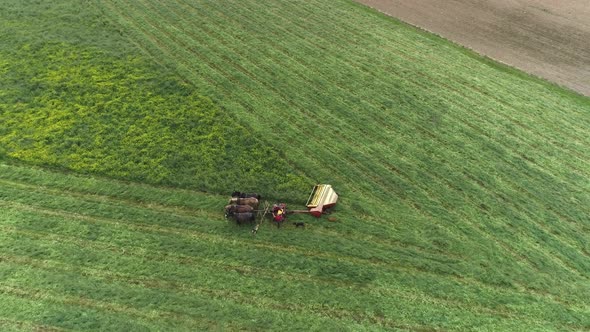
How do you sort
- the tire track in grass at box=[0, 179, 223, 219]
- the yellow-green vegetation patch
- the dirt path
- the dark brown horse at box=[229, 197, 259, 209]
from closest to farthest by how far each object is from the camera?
the dark brown horse at box=[229, 197, 259, 209] → the tire track in grass at box=[0, 179, 223, 219] → the yellow-green vegetation patch → the dirt path

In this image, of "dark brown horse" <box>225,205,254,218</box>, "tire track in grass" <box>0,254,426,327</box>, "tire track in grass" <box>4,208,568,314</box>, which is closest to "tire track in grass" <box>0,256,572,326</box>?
"tire track in grass" <box>0,254,426,327</box>

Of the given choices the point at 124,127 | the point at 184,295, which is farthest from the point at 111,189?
the point at 184,295

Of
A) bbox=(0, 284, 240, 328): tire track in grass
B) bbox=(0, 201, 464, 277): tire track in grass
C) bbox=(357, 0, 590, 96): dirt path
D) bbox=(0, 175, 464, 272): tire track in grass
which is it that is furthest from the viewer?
bbox=(357, 0, 590, 96): dirt path

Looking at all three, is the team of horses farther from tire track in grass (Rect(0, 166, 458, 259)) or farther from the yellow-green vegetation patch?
the yellow-green vegetation patch

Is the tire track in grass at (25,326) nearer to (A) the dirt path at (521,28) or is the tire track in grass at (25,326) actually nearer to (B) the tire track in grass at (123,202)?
(B) the tire track in grass at (123,202)

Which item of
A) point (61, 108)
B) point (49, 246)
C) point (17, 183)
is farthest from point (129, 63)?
point (49, 246)

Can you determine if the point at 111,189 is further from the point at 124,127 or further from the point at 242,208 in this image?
the point at 242,208

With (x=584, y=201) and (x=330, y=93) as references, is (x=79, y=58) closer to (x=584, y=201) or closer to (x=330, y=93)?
(x=330, y=93)
